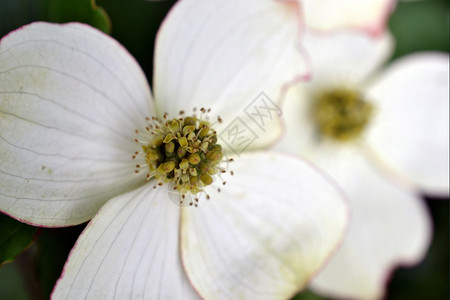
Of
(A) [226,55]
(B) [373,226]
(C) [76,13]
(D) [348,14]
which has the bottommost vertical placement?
(B) [373,226]

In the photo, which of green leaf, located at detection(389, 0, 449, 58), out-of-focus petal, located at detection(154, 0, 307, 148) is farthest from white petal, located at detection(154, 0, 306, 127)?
green leaf, located at detection(389, 0, 449, 58)

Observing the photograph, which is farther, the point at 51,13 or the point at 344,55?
the point at 344,55

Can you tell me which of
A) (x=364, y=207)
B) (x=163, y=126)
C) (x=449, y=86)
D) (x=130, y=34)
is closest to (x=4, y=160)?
(x=163, y=126)

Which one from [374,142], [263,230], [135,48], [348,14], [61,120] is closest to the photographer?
[61,120]

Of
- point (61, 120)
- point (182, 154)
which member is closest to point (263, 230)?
point (182, 154)

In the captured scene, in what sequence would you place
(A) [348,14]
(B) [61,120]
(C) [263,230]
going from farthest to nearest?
(A) [348,14]
(C) [263,230]
(B) [61,120]

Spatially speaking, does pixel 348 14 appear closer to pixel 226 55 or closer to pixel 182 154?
pixel 226 55

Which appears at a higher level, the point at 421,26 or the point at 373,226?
the point at 421,26
